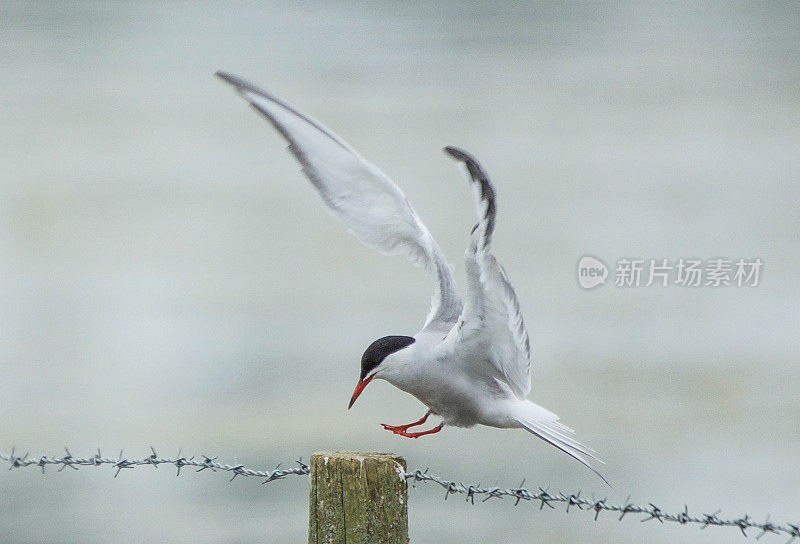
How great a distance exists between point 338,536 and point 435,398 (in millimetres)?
1279

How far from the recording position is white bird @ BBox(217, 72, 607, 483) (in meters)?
3.39

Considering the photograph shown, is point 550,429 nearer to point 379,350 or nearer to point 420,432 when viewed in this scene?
point 420,432

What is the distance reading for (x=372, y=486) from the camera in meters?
2.53

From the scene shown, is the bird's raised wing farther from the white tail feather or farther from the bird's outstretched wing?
the bird's outstretched wing

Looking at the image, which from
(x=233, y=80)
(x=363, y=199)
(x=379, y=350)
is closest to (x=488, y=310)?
(x=379, y=350)

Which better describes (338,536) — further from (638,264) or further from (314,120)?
(638,264)

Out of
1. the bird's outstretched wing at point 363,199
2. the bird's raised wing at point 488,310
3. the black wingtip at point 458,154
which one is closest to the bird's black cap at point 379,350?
the bird's raised wing at point 488,310

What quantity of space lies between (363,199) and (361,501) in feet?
5.64

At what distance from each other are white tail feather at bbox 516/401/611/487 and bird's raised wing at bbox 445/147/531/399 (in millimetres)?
73

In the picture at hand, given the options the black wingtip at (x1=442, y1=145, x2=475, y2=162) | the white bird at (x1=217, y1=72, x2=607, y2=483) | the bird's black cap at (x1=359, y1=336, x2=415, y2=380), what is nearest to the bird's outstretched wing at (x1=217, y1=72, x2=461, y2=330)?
the white bird at (x1=217, y1=72, x2=607, y2=483)

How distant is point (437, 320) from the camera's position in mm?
4066

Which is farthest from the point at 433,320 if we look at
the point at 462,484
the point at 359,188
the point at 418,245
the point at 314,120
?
the point at 462,484

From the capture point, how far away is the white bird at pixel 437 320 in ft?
11.1

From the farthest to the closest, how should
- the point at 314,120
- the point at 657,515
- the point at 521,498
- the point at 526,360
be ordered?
1. the point at 314,120
2. the point at 526,360
3. the point at 521,498
4. the point at 657,515
